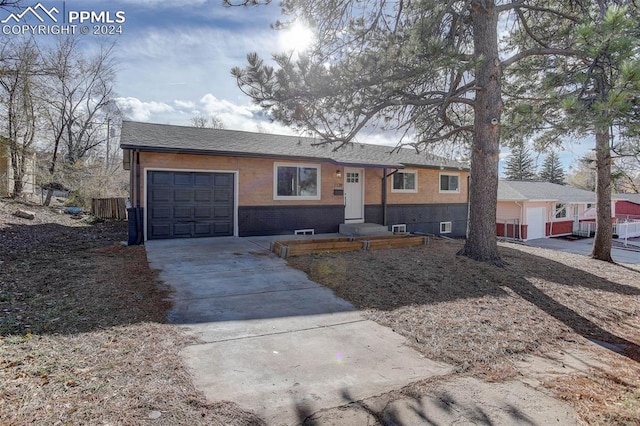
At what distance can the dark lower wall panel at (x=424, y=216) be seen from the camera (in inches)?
558

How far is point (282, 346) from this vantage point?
155 inches

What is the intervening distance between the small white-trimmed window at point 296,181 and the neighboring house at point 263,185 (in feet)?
0.11

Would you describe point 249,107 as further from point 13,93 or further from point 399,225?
point 13,93

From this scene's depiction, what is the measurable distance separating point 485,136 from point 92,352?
8.12 metres

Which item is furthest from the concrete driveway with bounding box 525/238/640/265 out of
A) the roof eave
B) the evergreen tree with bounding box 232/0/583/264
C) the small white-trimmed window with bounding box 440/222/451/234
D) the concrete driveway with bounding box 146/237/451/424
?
the concrete driveway with bounding box 146/237/451/424

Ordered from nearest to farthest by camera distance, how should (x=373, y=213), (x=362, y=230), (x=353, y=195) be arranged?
(x=362, y=230) → (x=353, y=195) → (x=373, y=213)

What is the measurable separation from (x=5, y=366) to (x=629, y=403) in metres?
5.37

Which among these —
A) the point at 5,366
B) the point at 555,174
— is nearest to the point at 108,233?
the point at 5,366

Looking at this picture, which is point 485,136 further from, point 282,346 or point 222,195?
point 222,195

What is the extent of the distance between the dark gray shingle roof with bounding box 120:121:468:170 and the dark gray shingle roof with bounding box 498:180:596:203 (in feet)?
35.6

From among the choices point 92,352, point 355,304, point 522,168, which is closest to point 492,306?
point 355,304

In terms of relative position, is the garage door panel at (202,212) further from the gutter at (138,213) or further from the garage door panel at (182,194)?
the gutter at (138,213)

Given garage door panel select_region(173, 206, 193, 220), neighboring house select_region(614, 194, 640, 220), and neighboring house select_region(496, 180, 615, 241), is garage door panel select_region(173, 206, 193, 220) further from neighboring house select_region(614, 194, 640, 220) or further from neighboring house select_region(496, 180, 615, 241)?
neighboring house select_region(614, 194, 640, 220)

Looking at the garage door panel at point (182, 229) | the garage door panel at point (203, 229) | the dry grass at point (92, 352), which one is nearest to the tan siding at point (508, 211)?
the garage door panel at point (203, 229)
